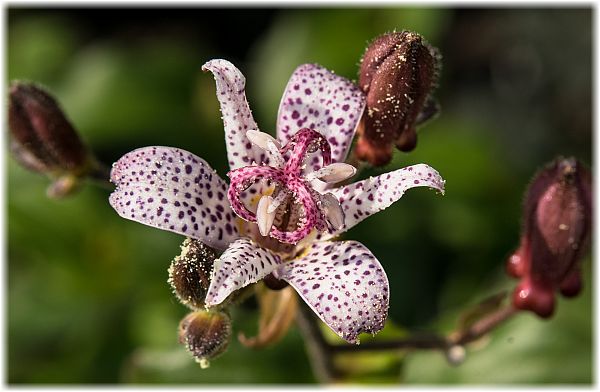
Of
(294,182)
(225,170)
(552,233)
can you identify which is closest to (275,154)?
(294,182)

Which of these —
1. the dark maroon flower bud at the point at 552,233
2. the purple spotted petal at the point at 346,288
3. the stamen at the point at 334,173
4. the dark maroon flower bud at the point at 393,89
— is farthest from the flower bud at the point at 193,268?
the dark maroon flower bud at the point at 552,233

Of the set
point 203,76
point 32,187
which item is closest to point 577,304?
point 203,76

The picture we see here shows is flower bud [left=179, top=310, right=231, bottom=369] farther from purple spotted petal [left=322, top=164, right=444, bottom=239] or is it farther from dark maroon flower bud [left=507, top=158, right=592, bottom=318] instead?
dark maroon flower bud [left=507, top=158, right=592, bottom=318]

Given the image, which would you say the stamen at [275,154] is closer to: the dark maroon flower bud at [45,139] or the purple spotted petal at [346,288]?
the purple spotted petal at [346,288]

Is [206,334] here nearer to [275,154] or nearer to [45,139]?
[275,154]

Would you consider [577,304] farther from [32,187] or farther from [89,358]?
[32,187]

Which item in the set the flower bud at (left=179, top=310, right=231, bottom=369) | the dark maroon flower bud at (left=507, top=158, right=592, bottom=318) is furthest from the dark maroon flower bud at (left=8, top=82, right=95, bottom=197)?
the dark maroon flower bud at (left=507, top=158, right=592, bottom=318)
